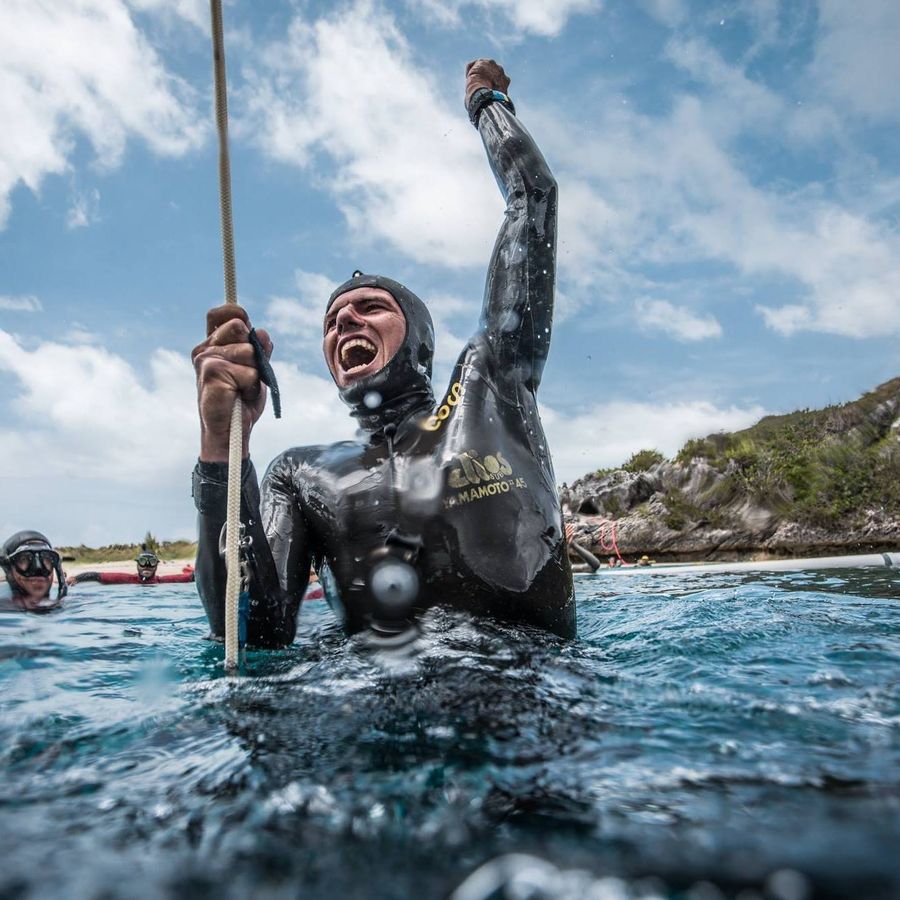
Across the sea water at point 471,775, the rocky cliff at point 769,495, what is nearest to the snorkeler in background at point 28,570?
the sea water at point 471,775

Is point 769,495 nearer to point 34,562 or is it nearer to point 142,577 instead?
point 142,577

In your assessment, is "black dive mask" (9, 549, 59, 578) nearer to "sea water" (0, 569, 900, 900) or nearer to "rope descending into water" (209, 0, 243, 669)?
"sea water" (0, 569, 900, 900)

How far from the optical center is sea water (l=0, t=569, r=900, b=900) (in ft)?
3.36

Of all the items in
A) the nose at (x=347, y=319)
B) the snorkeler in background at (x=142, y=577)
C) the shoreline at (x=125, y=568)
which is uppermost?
the nose at (x=347, y=319)

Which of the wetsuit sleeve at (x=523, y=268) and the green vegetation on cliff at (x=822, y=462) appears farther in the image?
the green vegetation on cliff at (x=822, y=462)

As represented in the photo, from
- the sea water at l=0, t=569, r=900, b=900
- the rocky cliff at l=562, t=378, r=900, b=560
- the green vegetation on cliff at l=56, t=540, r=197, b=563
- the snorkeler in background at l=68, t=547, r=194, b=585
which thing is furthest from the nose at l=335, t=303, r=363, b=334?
the green vegetation on cliff at l=56, t=540, r=197, b=563

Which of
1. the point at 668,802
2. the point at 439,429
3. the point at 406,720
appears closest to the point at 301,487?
the point at 439,429

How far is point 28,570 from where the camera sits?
7141 mm

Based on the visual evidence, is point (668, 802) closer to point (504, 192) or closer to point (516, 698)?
point (516, 698)

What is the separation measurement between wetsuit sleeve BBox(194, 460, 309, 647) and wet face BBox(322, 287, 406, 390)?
92 cm

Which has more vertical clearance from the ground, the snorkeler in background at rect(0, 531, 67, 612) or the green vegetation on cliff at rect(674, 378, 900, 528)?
the green vegetation on cliff at rect(674, 378, 900, 528)

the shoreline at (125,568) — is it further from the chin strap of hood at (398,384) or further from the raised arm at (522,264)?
the raised arm at (522,264)

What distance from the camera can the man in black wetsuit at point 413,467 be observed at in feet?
8.91

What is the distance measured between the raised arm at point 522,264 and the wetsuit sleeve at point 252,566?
1392mm
